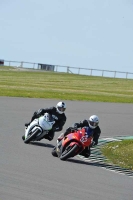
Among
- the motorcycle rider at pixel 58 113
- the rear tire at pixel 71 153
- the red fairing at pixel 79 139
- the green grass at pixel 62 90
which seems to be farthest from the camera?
the green grass at pixel 62 90

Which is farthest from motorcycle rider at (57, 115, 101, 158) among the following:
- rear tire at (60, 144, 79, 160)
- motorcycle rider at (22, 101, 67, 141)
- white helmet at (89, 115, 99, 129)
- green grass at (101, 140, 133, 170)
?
motorcycle rider at (22, 101, 67, 141)

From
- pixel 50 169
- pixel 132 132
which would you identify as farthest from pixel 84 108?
pixel 50 169

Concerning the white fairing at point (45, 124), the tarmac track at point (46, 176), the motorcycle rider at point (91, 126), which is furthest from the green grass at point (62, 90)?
the motorcycle rider at point (91, 126)

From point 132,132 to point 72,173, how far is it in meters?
9.90

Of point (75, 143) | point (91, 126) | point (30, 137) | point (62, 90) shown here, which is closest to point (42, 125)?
point (30, 137)

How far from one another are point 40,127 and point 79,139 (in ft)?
8.12

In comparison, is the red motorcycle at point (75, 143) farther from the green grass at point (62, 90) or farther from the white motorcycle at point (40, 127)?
the green grass at point (62, 90)

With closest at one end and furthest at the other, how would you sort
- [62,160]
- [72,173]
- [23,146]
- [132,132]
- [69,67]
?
[72,173], [62,160], [23,146], [132,132], [69,67]

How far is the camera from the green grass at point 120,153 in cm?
1613

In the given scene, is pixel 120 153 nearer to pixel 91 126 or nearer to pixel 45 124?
pixel 45 124

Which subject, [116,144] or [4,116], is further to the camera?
[4,116]

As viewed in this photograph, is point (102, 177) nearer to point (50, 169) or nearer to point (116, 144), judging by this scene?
point (50, 169)

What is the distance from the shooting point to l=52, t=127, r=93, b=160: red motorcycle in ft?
50.3

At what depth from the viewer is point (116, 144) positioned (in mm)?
19203
